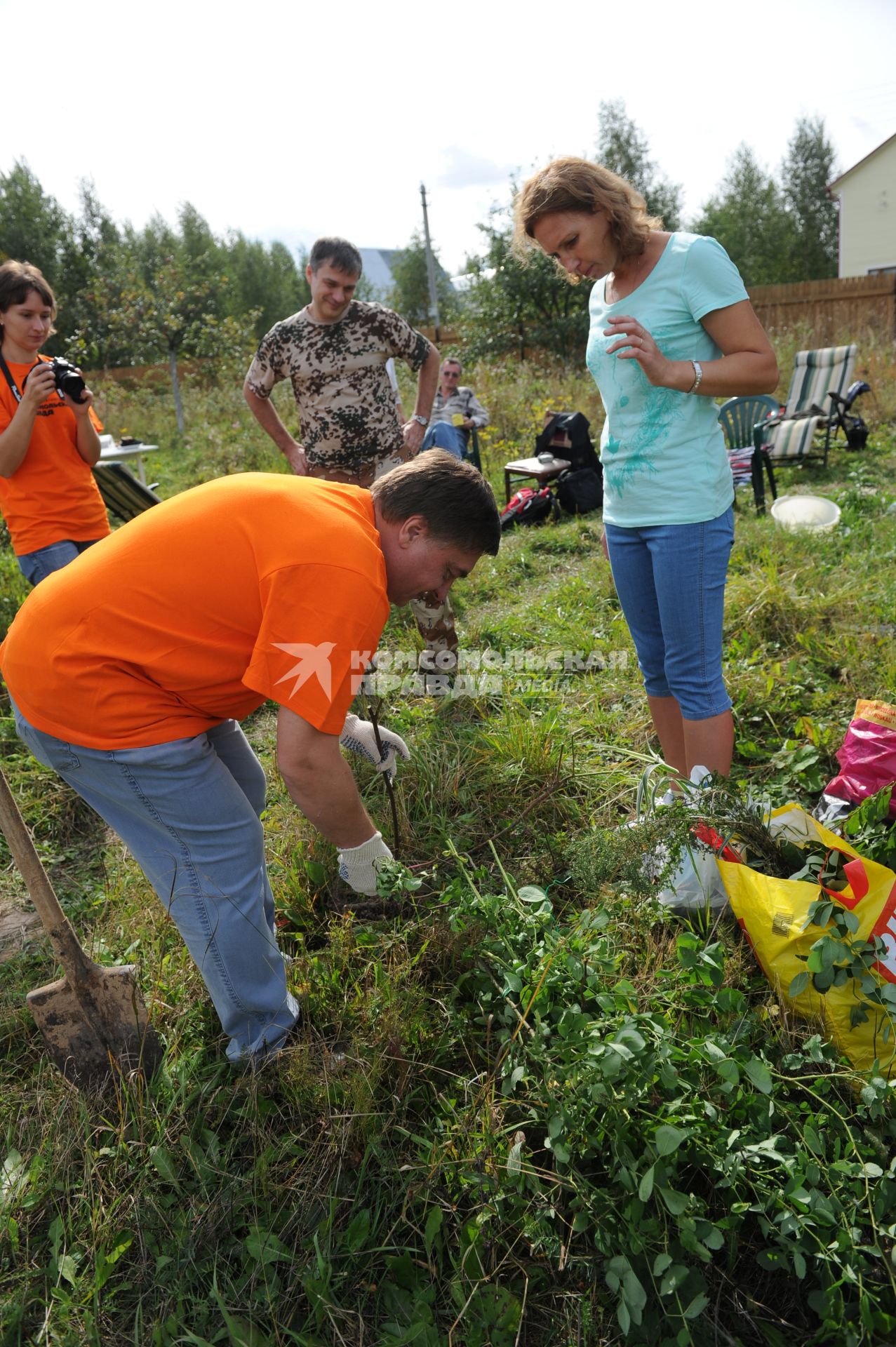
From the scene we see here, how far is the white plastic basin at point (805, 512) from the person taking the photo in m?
5.23

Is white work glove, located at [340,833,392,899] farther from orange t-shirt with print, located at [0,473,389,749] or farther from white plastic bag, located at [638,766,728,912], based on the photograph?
white plastic bag, located at [638,766,728,912]

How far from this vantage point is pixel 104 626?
152 cm

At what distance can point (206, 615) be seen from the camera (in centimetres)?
153

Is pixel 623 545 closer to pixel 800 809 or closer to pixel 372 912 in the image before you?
pixel 800 809

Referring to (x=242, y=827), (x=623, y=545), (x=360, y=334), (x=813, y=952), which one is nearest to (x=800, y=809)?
(x=813, y=952)

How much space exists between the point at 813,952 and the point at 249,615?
125 centimetres

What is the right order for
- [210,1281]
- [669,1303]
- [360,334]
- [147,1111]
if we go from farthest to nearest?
1. [360,334]
2. [147,1111]
3. [210,1281]
4. [669,1303]

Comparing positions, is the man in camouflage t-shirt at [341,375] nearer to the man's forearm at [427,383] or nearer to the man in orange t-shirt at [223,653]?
the man's forearm at [427,383]

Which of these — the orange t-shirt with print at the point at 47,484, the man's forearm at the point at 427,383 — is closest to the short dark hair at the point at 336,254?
the man's forearm at the point at 427,383

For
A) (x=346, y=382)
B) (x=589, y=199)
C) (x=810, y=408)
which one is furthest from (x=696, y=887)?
(x=810, y=408)

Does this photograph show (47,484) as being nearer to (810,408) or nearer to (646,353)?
(646,353)

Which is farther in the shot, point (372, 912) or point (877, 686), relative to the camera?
point (877, 686)

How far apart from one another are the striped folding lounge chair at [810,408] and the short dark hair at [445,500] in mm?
6768

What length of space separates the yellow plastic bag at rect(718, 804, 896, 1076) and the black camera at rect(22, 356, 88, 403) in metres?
2.69
